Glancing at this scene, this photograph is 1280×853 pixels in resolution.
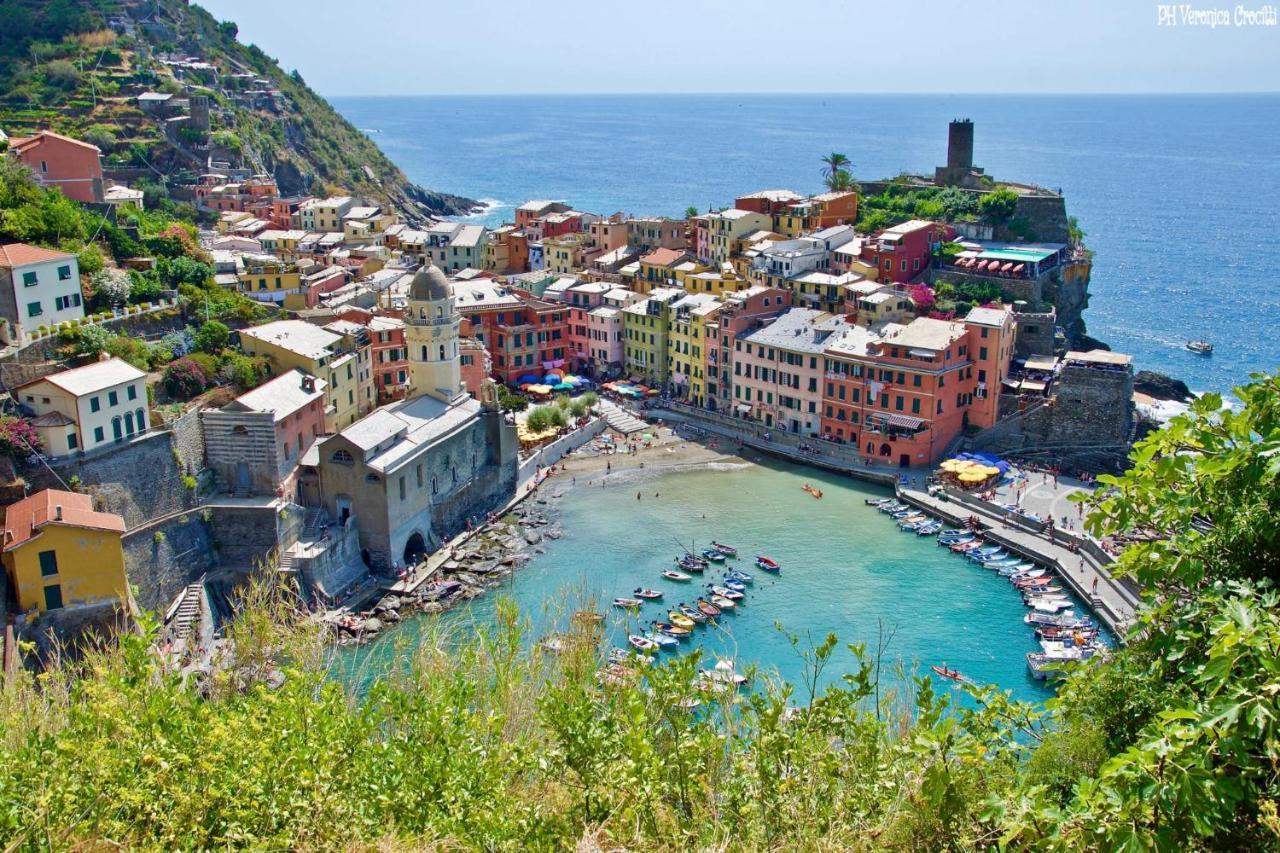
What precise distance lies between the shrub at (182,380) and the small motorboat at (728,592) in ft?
56.3

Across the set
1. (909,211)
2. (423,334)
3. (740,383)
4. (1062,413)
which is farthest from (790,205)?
(423,334)

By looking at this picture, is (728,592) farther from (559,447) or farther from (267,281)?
(267,281)

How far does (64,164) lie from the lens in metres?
48.9

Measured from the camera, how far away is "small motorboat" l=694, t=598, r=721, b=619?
33312 mm

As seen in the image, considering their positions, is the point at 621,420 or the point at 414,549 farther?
the point at 621,420

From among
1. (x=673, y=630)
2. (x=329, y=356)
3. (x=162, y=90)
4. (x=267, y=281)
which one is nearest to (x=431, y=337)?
(x=329, y=356)

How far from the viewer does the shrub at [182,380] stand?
115 ft

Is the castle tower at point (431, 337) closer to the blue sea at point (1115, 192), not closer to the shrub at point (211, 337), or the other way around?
the shrub at point (211, 337)

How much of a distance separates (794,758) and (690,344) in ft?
138

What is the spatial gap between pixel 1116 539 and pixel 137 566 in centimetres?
2786

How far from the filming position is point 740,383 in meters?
49.7

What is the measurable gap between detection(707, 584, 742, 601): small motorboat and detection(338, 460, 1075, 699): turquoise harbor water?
407 millimetres

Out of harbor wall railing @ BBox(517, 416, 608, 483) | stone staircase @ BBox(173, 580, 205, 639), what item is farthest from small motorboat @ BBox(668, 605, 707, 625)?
stone staircase @ BBox(173, 580, 205, 639)

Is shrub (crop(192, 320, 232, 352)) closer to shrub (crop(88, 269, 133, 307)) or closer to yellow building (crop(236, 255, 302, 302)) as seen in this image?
shrub (crop(88, 269, 133, 307))
